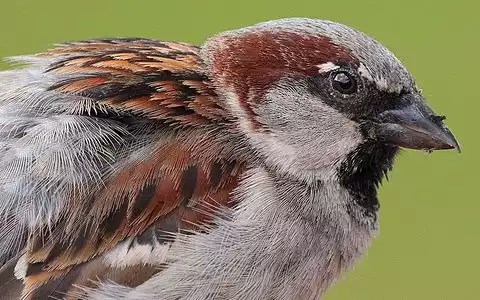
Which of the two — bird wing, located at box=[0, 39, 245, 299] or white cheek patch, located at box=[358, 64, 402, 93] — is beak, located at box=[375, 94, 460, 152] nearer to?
white cheek patch, located at box=[358, 64, 402, 93]

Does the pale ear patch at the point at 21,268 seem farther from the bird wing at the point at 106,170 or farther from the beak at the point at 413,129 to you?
the beak at the point at 413,129

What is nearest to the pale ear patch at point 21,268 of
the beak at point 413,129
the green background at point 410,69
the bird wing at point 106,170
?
the bird wing at point 106,170

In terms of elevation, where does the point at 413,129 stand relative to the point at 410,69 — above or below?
above

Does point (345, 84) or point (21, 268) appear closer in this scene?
point (21, 268)

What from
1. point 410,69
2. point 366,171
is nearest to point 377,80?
point 366,171

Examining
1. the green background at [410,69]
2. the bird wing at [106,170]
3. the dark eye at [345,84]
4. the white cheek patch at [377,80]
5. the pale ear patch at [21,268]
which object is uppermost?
the white cheek patch at [377,80]

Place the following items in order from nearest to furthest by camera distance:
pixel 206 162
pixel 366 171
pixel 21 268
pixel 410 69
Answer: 1. pixel 21 268
2. pixel 206 162
3. pixel 366 171
4. pixel 410 69

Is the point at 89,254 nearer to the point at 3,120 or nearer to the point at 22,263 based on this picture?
the point at 22,263

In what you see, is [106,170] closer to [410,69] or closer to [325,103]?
[325,103]

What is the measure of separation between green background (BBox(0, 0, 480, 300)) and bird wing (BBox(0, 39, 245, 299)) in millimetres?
2550

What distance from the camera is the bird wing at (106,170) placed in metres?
3.13

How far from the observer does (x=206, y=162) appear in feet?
10.6

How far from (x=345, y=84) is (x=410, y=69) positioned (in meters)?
3.70

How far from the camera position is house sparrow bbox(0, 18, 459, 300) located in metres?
3.14
